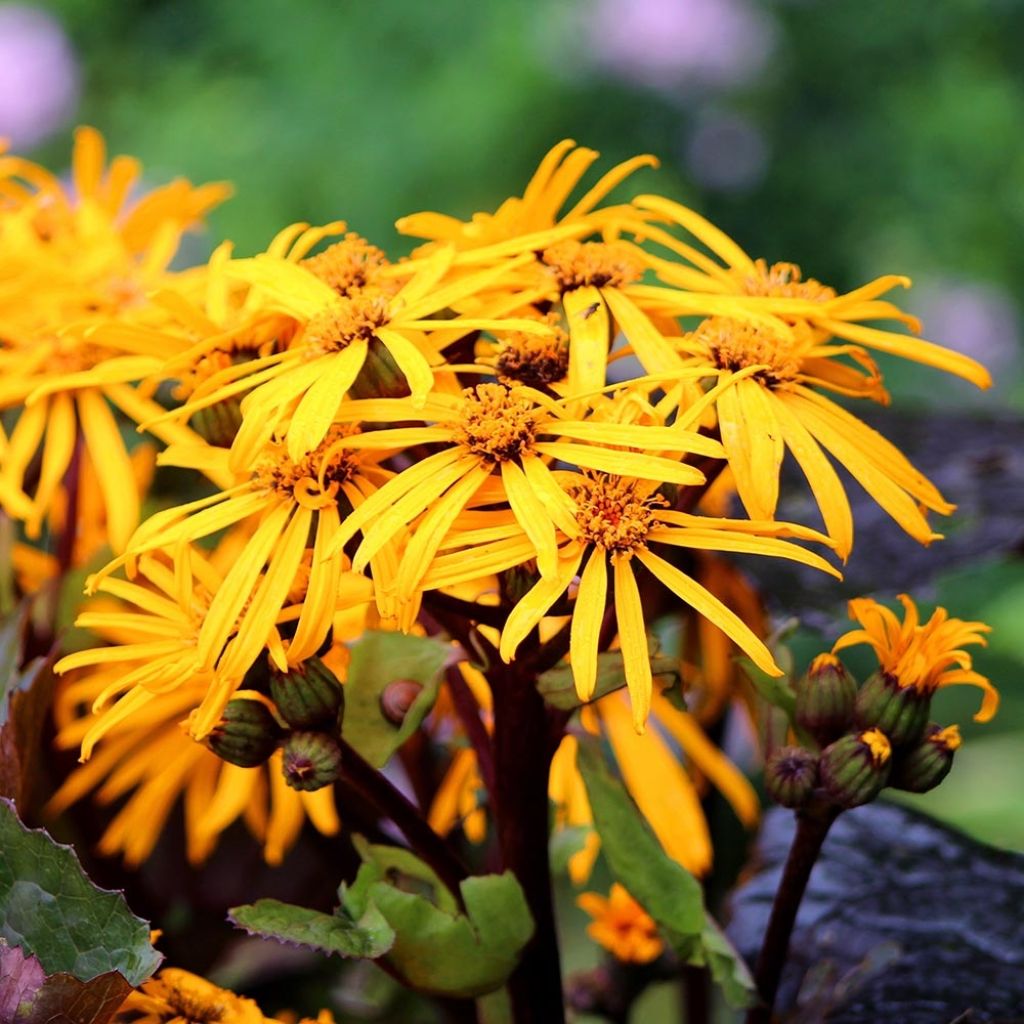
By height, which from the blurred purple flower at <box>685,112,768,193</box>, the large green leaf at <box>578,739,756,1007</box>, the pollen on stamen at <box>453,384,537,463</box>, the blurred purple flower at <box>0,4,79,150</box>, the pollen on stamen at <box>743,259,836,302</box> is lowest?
the large green leaf at <box>578,739,756,1007</box>

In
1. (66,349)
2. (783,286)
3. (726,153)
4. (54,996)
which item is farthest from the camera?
(726,153)

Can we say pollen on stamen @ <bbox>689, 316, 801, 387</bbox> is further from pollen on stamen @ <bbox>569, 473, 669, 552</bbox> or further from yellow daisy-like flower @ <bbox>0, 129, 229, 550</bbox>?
yellow daisy-like flower @ <bbox>0, 129, 229, 550</bbox>

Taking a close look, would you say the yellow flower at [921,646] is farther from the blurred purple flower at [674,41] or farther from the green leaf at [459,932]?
the blurred purple flower at [674,41]

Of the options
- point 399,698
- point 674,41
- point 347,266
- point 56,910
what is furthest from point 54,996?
point 674,41

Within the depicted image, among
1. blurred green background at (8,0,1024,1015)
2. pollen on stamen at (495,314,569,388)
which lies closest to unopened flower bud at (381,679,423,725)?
pollen on stamen at (495,314,569,388)

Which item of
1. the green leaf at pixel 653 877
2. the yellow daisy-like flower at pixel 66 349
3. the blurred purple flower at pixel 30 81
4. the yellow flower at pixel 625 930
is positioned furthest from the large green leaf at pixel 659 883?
the blurred purple flower at pixel 30 81

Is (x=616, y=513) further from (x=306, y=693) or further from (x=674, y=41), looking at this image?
(x=674, y=41)
